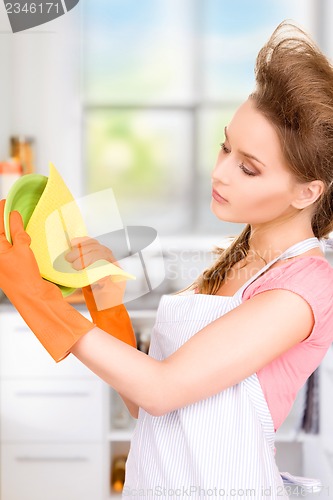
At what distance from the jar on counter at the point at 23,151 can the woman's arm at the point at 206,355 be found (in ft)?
6.80

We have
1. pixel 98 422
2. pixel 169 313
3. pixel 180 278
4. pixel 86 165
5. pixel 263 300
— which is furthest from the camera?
pixel 86 165

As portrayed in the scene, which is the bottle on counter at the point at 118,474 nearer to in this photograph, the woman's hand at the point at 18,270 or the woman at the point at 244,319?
the woman at the point at 244,319

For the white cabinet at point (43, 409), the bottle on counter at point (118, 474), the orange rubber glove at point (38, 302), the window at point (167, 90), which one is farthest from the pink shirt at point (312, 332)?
the window at point (167, 90)

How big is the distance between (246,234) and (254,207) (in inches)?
5.9

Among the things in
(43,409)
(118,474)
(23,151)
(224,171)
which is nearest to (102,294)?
(224,171)

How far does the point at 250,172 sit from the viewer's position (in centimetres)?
85

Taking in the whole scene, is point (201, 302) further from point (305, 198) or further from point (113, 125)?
point (113, 125)

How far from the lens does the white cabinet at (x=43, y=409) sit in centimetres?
238

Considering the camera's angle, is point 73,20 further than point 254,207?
Yes

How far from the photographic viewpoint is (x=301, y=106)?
2.74ft

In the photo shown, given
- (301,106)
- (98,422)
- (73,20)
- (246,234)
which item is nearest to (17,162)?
(73,20)

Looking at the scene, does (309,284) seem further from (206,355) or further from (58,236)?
(58,236)

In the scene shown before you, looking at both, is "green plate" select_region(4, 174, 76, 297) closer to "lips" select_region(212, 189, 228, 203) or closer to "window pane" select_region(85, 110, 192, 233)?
"lips" select_region(212, 189, 228, 203)

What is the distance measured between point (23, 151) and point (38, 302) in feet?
6.89
